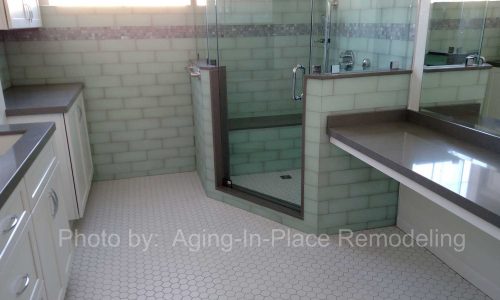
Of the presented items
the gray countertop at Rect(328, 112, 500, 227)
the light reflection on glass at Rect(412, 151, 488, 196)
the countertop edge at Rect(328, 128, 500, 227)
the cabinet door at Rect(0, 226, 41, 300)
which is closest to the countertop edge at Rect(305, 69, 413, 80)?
the gray countertop at Rect(328, 112, 500, 227)

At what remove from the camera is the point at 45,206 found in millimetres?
1808

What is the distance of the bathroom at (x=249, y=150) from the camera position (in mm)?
1935

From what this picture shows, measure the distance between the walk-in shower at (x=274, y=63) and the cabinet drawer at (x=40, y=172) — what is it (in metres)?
1.46

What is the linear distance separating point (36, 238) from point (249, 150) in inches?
87.8

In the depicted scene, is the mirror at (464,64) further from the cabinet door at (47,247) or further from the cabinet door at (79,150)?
the cabinet door at (79,150)

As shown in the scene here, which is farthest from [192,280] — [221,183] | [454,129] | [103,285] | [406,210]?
[454,129]

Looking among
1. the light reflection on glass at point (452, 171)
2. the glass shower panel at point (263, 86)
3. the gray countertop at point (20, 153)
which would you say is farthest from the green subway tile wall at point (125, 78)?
the light reflection on glass at point (452, 171)

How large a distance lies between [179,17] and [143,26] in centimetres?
33

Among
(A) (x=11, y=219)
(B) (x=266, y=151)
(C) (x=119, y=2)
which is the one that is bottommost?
(B) (x=266, y=151)

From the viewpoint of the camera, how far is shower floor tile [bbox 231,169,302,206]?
316 centimetres

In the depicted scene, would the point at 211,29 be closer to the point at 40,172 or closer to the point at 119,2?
the point at 119,2

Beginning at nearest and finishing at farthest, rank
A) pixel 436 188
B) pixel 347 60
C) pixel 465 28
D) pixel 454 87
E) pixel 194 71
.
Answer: pixel 436 188 → pixel 465 28 → pixel 454 87 → pixel 347 60 → pixel 194 71

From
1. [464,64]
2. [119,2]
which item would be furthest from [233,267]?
[119,2]

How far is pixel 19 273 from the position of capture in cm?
138
